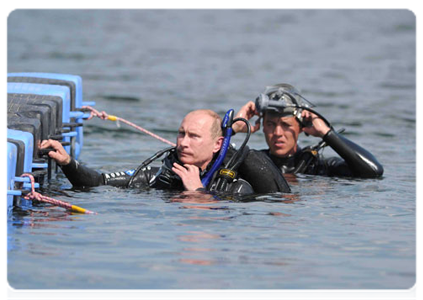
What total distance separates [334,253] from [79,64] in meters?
14.7

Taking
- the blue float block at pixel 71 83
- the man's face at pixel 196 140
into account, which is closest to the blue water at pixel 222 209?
the man's face at pixel 196 140

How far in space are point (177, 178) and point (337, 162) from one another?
259 centimetres

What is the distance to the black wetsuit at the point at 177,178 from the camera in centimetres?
795

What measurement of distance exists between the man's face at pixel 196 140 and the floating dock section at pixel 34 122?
1.04 m

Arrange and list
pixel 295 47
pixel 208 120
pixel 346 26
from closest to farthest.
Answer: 1. pixel 208 120
2. pixel 295 47
3. pixel 346 26

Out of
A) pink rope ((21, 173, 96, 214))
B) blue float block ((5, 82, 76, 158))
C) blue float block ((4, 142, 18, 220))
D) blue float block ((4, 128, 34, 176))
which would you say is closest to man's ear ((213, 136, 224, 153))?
pink rope ((21, 173, 96, 214))

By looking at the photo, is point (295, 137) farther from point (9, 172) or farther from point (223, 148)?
point (9, 172)

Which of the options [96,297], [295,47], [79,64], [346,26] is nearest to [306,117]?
[96,297]

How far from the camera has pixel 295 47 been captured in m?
25.0

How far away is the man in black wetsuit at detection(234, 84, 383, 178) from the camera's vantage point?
9602mm

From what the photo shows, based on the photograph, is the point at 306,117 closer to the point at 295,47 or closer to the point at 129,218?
the point at 129,218

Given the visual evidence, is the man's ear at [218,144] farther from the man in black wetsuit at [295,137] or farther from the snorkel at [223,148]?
the man in black wetsuit at [295,137]

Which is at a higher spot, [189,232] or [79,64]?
[79,64]

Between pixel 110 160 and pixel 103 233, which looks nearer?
pixel 103 233
